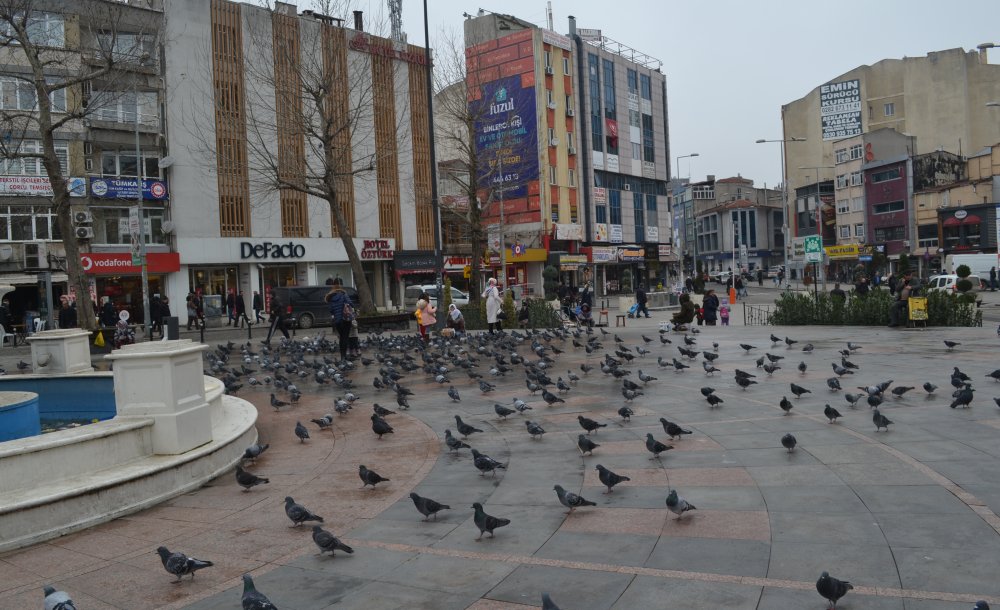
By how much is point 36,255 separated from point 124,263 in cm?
350

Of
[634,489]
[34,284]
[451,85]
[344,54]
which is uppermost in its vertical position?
[344,54]

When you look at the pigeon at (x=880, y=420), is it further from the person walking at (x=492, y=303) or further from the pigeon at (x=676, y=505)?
the person walking at (x=492, y=303)

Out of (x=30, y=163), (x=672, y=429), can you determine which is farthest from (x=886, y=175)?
(x=672, y=429)

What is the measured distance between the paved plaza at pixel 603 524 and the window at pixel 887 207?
57.9 metres

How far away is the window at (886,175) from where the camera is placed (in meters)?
60.2

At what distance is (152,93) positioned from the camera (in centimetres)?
3462

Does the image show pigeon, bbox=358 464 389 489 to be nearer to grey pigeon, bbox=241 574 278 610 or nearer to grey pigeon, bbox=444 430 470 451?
grey pigeon, bbox=444 430 470 451

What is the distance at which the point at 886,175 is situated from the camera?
6131 cm

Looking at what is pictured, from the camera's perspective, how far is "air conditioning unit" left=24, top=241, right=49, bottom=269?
3116cm

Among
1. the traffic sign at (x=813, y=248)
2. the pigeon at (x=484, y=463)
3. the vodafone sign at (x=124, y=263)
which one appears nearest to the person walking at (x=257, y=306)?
the vodafone sign at (x=124, y=263)

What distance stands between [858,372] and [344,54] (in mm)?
33703

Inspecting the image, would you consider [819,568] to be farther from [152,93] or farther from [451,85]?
[152,93]

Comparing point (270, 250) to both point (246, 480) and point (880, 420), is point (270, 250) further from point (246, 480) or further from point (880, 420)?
point (880, 420)

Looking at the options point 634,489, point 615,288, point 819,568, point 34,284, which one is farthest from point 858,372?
point 615,288
